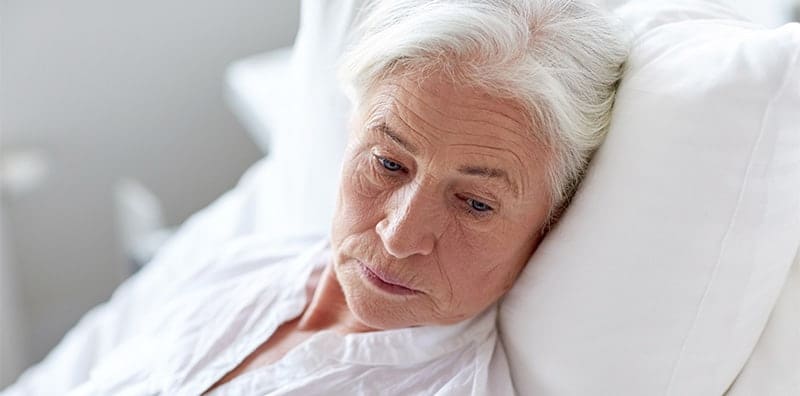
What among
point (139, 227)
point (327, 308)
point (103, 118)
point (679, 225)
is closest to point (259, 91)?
point (139, 227)

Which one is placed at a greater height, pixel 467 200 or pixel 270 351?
pixel 467 200

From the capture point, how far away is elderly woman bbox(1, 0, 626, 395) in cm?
89

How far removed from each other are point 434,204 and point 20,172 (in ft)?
3.90

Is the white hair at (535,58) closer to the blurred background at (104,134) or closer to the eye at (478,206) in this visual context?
the eye at (478,206)

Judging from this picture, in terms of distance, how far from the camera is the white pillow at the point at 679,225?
2.77 ft

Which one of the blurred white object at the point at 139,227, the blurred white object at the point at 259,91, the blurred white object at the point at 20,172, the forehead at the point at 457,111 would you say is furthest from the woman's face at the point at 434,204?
the blurred white object at the point at 20,172

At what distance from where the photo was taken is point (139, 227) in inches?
68.9

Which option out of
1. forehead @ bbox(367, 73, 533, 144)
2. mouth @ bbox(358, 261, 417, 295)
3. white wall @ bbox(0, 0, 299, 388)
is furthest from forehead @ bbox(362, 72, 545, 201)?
white wall @ bbox(0, 0, 299, 388)

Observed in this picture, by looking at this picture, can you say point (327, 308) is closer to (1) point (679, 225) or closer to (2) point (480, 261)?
(2) point (480, 261)

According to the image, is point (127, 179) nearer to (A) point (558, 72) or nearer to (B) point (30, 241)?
(B) point (30, 241)

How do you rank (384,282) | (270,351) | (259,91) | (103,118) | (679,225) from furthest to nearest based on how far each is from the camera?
(103,118) → (259,91) → (270,351) → (384,282) → (679,225)

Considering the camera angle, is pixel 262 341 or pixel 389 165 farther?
pixel 262 341

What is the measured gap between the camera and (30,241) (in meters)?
2.01

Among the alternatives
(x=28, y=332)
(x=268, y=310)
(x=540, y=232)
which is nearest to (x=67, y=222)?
(x=28, y=332)
